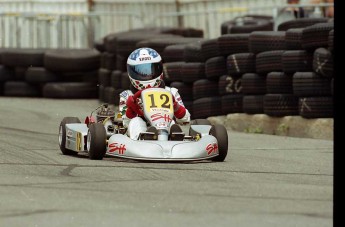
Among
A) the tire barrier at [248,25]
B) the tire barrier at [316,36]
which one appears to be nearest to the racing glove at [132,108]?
the tire barrier at [316,36]

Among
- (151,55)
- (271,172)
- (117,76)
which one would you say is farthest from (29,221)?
(117,76)

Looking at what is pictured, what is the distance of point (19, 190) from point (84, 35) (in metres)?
14.5

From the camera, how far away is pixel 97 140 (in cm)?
929

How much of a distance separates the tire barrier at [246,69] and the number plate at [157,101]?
73 centimetres

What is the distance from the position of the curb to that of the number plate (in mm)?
2966

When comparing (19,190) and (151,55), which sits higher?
A: (151,55)

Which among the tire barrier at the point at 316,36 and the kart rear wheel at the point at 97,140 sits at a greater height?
the tire barrier at the point at 316,36

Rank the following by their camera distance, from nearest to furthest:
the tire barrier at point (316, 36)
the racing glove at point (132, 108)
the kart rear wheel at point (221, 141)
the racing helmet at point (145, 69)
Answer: the kart rear wheel at point (221, 141) < the racing glove at point (132, 108) < the racing helmet at point (145, 69) < the tire barrier at point (316, 36)

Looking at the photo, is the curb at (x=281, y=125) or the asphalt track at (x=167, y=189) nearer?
the asphalt track at (x=167, y=189)

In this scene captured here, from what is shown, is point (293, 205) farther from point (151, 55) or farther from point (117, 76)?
point (117, 76)

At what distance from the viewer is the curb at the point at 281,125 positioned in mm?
12229

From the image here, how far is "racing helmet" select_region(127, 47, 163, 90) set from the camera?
392 inches

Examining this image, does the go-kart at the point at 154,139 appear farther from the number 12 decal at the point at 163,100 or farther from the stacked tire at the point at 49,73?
the stacked tire at the point at 49,73

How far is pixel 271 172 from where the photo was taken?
8.72 meters
